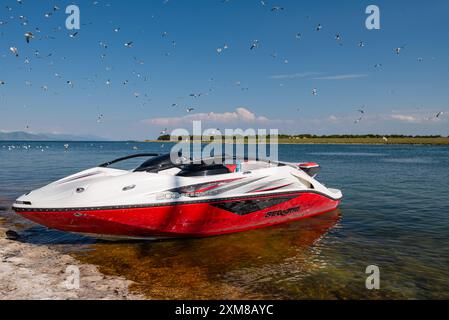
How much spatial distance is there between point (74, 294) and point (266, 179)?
541cm

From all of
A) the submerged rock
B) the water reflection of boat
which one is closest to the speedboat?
the water reflection of boat

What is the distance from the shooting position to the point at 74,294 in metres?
5.34

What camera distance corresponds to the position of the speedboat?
23.8ft

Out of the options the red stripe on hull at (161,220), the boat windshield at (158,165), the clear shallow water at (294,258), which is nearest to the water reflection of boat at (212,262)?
the clear shallow water at (294,258)

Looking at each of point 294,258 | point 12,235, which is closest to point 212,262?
point 294,258

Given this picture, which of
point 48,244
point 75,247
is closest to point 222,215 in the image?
point 75,247

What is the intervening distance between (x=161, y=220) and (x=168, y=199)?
52 cm

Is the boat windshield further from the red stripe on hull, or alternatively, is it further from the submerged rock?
the submerged rock

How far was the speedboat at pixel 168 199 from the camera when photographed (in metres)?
7.25

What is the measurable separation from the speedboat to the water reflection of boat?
0.36 meters

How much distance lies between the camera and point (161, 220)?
773 centimetres

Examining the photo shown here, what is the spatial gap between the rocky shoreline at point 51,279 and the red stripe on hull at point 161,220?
791 millimetres

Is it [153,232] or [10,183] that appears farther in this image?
[10,183]

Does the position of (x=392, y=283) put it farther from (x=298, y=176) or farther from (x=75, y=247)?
(x=75, y=247)
